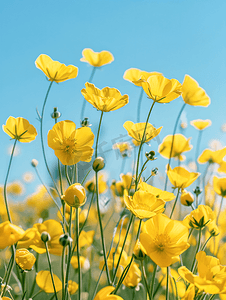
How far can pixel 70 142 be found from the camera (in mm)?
553

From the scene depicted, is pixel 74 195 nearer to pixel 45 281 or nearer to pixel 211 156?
pixel 45 281

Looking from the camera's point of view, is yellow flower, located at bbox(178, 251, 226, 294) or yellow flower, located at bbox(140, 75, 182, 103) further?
yellow flower, located at bbox(140, 75, 182, 103)

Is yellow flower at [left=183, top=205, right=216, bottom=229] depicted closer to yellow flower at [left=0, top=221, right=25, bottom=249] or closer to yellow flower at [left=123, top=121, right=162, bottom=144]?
yellow flower at [left=123, top=121, right=162, bottom=144]

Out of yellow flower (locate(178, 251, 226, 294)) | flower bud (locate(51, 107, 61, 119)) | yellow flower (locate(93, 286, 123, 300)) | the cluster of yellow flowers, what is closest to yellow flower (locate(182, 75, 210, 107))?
the cluster of yellow flowers

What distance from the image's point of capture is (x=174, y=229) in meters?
0.45

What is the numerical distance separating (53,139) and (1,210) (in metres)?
1.03

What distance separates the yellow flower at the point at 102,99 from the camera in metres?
0.55

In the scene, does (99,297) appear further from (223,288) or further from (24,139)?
(24,139)

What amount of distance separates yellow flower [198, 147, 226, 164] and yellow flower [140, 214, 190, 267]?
74cm

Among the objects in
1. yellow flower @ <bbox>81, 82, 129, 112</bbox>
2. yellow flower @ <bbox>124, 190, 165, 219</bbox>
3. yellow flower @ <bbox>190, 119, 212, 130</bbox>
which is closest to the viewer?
yellow flower @ <bbox>124, 190, 165, 219</bbox>

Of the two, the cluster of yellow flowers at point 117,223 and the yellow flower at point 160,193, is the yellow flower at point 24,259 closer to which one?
the cluster of yellow flowers at point 117,223

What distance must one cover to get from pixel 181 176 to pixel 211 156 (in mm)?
560

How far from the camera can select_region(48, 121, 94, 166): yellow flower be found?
53 centimetres

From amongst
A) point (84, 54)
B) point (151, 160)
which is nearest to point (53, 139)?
point (151, 160)
